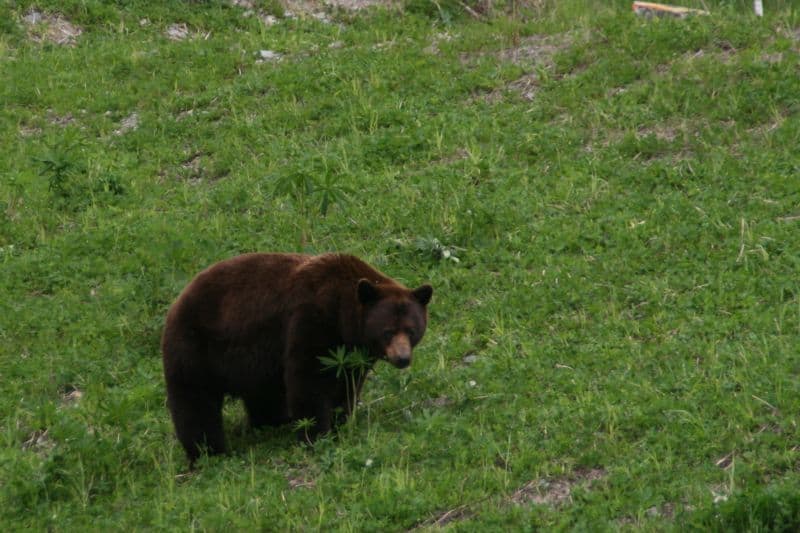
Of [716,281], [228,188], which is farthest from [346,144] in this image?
[716,281]

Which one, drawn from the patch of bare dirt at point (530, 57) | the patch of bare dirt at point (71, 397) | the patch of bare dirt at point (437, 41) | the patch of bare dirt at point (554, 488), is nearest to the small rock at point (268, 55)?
the patch of bare dirt at point (437, 41)

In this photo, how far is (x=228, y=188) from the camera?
1326cm

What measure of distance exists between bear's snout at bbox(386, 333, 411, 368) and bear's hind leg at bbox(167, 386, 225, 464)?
4.44 ft

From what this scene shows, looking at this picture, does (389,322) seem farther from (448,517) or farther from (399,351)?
(448,517)

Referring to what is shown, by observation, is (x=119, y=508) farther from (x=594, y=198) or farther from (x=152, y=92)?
(x=152, y=92)

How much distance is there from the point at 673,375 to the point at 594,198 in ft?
11.5

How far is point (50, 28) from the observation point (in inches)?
A: 685

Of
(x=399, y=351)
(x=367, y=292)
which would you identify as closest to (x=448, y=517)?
(x=399, y=351)

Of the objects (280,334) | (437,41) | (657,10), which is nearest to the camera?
(280,334)

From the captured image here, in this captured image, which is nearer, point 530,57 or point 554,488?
point 554,488

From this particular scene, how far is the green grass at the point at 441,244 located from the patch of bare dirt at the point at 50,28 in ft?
0.60

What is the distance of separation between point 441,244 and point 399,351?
318cm

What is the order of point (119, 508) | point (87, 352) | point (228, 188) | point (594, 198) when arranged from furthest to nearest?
point (228, 188)
point (594, 198)
point (87, 352)
point (119, 508)

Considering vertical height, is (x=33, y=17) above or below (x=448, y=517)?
above
